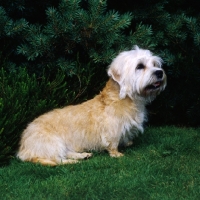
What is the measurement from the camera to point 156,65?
568cm

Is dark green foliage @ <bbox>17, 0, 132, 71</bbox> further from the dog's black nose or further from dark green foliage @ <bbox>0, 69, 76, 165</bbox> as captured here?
the dog's black nose

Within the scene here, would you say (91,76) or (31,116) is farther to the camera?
(91,76)

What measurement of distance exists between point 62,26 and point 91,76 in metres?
1.01

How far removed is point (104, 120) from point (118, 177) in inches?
41.8

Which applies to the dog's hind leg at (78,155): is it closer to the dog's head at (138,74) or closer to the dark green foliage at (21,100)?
the dark green foliage at (21,100)

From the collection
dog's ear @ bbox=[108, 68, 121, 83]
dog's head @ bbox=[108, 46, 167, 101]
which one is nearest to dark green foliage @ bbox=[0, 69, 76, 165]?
dog's ear @ bbox=[108, 68, 121, 83]

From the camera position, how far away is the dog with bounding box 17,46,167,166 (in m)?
5.48

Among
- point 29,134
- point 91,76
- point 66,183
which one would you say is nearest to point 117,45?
point 91,76

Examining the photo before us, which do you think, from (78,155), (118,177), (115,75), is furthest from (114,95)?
(118,177)

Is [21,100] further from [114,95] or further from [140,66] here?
[140,66]

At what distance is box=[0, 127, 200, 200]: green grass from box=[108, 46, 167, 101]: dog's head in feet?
2.47

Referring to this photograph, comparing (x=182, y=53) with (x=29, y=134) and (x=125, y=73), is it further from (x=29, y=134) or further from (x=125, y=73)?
(x=29, y=134)

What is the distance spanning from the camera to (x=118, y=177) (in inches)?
187

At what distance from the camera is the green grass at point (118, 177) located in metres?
4.36
